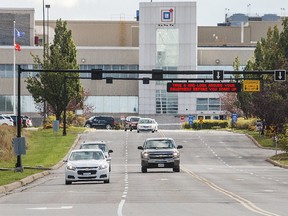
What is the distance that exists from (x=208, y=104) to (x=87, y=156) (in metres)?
104

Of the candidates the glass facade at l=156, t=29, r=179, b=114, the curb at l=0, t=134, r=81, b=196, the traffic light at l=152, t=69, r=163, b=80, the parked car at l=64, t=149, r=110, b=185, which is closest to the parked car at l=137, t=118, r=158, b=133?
the traffic light at l=152, t=69, r=163, b=80

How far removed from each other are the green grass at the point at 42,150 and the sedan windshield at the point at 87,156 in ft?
8.82

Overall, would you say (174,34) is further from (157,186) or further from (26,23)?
(157,186)

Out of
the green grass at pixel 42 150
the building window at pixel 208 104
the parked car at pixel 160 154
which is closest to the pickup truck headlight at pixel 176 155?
the parked car at pixel 160 154

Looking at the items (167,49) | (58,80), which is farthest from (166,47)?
(58,80)

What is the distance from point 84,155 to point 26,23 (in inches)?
4074

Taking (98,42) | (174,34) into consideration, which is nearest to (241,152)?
(174,34)

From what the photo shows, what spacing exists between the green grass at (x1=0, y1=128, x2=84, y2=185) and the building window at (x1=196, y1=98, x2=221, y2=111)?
151 feet

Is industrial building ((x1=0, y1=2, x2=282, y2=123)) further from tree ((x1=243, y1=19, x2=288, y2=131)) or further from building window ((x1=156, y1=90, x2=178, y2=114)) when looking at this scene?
tree ((x1=243, y1=19, x2=288, y2=131))

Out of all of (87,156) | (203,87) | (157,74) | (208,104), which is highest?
(157,74)

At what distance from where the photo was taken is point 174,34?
142m

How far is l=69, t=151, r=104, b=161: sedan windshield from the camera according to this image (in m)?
42.4

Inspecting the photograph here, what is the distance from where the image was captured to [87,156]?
140 ft

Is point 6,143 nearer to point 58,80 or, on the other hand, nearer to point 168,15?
point 58,80
